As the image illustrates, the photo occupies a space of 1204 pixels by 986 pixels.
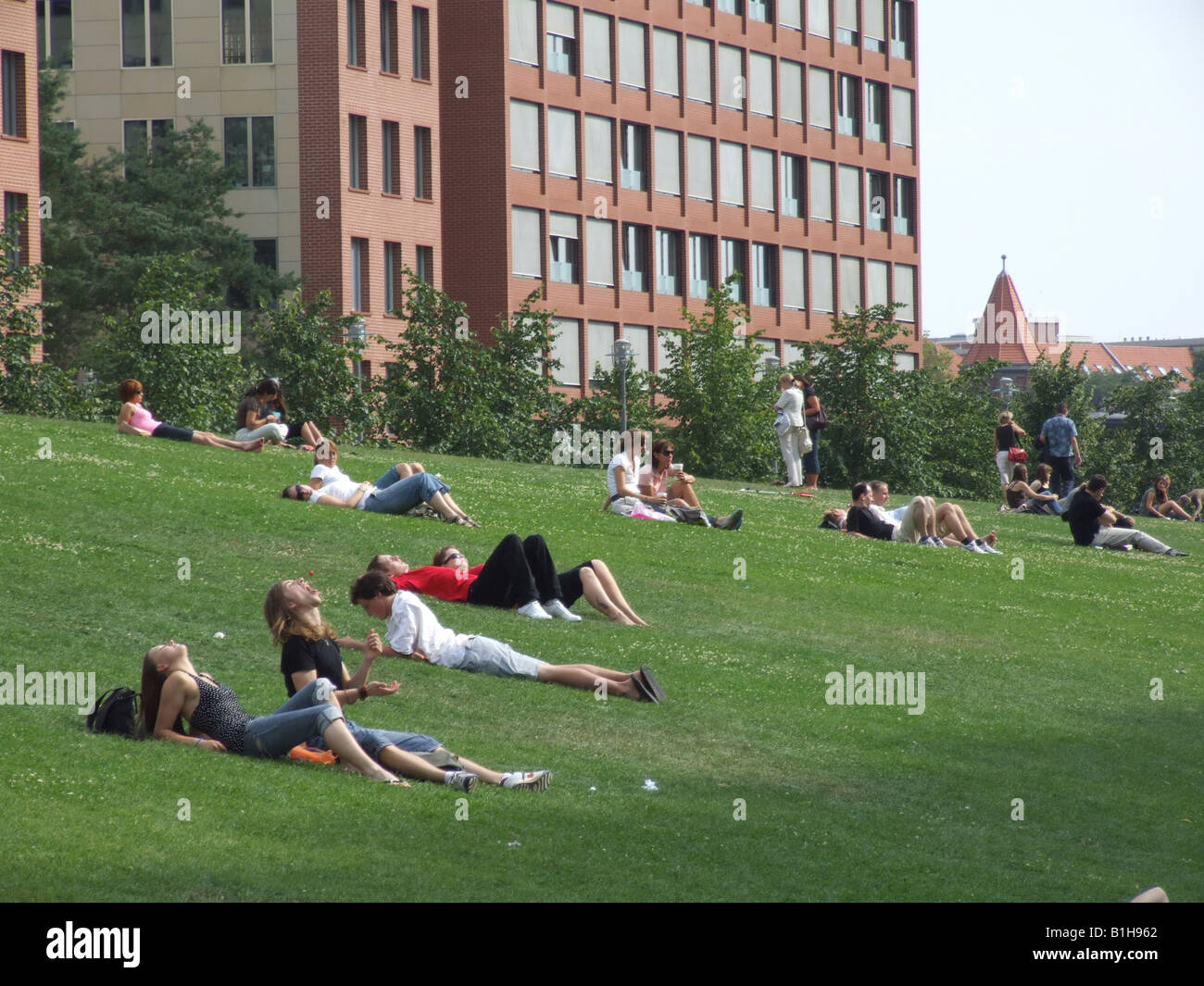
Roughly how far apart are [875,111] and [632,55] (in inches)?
748

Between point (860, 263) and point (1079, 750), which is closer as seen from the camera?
point (1079, 750)

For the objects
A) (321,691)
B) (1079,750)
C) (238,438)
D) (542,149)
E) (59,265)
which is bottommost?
(1079,750)

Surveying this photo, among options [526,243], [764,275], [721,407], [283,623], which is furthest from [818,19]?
[283,623]

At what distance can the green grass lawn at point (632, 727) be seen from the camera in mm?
9148

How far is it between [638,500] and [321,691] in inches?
568

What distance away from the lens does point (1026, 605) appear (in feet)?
71.5

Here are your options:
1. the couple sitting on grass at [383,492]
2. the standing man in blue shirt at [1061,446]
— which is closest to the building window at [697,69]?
the standing man in blue shirt at [1061,446]

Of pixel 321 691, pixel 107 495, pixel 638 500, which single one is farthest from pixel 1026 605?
pixel 321 691

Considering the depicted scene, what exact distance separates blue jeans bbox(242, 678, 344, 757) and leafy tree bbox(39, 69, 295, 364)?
169 ft

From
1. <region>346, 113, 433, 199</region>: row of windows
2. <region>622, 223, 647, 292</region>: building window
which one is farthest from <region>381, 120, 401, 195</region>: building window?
<region>622, 223, 647, 292</region>: building window

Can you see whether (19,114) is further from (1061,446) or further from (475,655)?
(475,655)

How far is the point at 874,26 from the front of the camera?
90250 mm

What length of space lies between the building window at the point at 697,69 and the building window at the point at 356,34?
57.9ft
